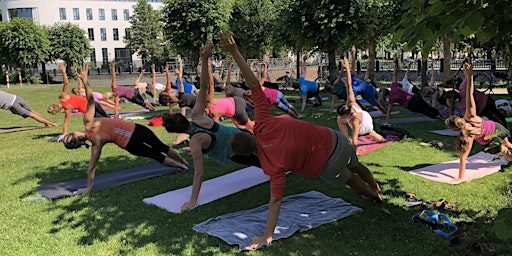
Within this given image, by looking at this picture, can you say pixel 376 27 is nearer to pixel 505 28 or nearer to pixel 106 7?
pixel 505 28

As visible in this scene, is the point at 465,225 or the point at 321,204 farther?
the point at 321,204

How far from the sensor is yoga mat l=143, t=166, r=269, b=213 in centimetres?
557

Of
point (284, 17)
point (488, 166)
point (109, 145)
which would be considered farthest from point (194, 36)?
point (488, 166)

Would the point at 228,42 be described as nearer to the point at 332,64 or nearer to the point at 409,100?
the point at 409,100

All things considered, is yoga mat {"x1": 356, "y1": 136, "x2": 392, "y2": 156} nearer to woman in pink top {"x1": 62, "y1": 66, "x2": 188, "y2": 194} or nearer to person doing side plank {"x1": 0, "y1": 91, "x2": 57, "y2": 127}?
woman in pink top {"x1": 62, "y1": 66, "x2": 188, "y2": 194}

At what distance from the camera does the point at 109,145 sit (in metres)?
9.71

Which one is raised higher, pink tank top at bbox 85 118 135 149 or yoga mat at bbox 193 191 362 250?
pink tank top at bbox 85 118 135 149

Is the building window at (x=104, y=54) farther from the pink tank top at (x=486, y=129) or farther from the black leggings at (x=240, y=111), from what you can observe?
the pink tank top at (x=486, y=129)

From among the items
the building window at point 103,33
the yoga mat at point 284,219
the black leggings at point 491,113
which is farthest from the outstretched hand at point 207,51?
the building window at point 103,33

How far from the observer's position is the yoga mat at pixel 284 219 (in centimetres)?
445

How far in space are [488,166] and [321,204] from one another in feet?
11.0

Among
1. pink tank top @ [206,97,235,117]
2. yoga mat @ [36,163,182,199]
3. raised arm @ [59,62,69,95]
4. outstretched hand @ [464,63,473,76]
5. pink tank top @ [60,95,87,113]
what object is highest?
raised arm @ [59,62,69,95]

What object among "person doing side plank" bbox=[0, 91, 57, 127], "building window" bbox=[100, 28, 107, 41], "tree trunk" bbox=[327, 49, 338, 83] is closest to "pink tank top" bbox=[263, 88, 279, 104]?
"person doing side plank" bbox=[0, 91, 57, 127]

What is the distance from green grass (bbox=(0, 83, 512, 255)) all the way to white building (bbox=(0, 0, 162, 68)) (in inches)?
2133
